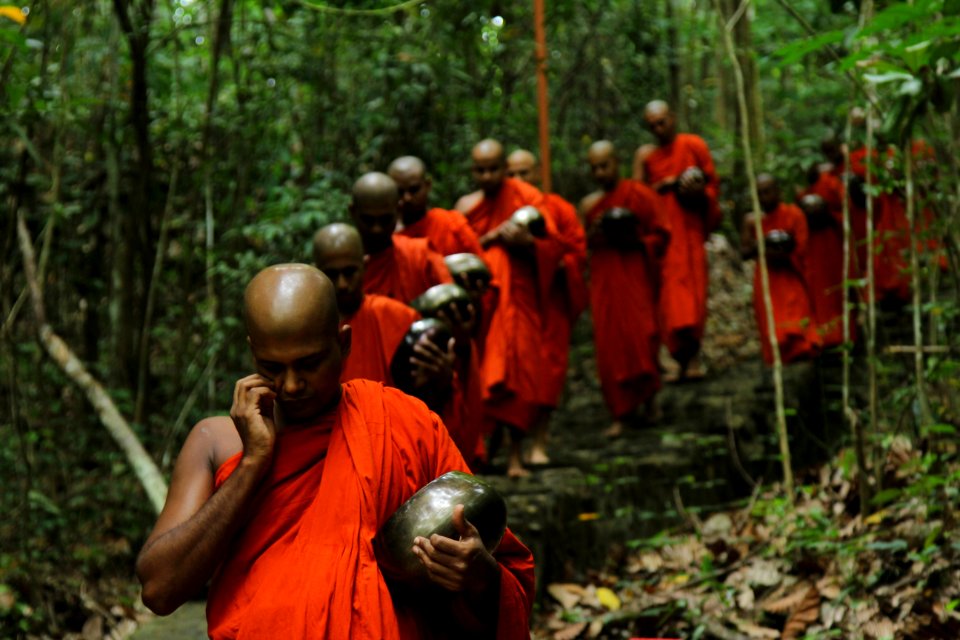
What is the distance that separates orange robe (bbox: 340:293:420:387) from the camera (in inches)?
174

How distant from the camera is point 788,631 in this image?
4648 mm

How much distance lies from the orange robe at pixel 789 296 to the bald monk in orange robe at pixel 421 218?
188 inches

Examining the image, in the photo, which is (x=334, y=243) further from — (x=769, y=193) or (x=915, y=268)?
(x=769, y=193)

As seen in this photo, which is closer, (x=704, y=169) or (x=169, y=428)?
(x=169, y=428)

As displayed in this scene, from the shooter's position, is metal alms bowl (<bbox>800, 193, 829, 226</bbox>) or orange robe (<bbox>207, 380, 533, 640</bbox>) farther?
metal alms bowl (<bbox>800, 193, 829, 226</bbox>)

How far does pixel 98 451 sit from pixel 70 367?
38.6 inches

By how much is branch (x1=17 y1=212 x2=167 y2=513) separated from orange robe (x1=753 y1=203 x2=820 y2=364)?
20.3 ft

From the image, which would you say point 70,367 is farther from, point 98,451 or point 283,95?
point 283,95

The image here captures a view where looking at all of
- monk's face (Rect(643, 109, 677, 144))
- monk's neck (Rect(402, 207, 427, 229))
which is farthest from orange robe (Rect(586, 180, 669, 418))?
monk's neck (Rect(402, 207, 427, 229))

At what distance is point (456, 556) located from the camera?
94.7 inches

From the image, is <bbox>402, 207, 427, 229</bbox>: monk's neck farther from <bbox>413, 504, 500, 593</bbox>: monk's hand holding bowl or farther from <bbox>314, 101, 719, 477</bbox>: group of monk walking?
<bbox>413, 504, 500, 593</bbox>: monk's hand holding bowl

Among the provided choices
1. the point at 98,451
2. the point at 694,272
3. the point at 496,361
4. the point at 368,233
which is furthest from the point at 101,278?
the point at 694,272

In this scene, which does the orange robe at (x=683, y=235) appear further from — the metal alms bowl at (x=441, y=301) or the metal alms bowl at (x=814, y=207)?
the metal alms bowl at (x=441, y=301)

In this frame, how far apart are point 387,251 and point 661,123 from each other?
494 cm
